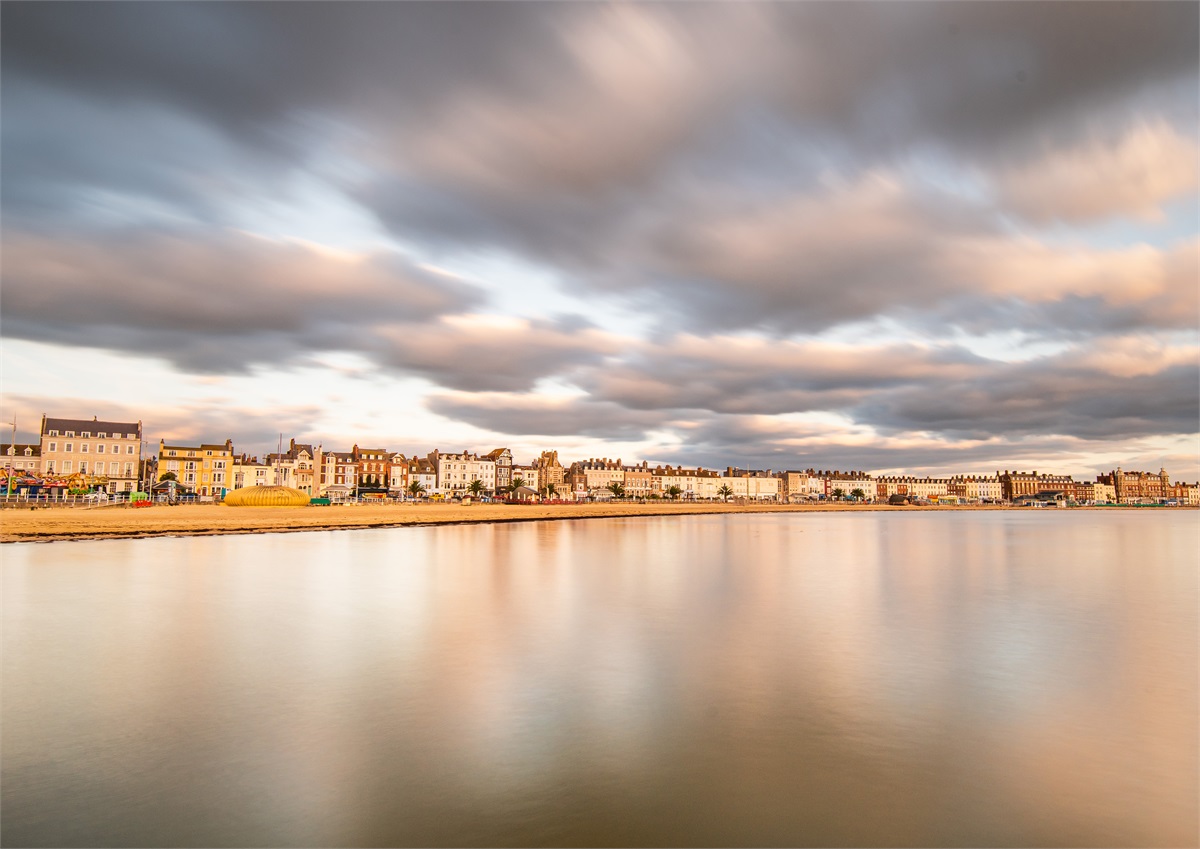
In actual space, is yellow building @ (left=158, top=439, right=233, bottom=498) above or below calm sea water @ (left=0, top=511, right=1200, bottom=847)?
above

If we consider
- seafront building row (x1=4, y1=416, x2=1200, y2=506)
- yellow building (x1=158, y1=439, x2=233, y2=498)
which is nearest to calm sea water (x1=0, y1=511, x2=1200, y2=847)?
seafront building row (x1=4, y1=416, x2=1200, y2=506)

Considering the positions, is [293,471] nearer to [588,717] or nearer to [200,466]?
[200,466]

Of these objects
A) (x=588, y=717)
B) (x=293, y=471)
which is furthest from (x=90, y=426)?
(x=588, y=717)

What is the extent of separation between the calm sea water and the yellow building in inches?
4379

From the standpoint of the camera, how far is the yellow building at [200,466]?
119 meters

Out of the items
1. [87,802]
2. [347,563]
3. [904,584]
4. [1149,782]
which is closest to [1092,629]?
[904,584]

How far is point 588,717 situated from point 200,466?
131834 mm

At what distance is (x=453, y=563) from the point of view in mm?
29219

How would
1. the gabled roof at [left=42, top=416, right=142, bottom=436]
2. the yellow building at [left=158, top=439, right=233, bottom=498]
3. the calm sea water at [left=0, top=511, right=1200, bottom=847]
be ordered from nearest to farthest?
the calm sea water at [left=0, top=511, right=1200, bottom=847], the gabled roof at [left=42, top=416, right=142, bottom=436], the yellow building at [left=158, top=439, right=233, bottom=498]

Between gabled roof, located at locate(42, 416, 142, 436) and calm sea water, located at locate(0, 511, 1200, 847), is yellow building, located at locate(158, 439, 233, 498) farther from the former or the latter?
calm sea water, located at locate(0, 511, 1200, 847)

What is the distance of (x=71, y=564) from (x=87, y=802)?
2392cm

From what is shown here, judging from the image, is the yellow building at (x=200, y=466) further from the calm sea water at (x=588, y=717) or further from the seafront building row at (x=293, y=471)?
the calm sea water at (x=588, y=717)

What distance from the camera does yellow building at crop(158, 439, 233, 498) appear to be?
389 ft

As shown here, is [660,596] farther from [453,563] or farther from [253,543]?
[253,543]
